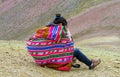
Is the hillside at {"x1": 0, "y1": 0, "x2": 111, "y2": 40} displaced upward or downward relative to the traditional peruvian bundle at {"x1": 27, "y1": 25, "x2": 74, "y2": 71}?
upward

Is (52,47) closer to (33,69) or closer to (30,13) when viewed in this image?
(33,69)

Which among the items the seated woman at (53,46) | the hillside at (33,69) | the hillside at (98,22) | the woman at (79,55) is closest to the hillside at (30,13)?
the hillside at (98,22)

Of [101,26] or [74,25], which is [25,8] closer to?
[74,25]

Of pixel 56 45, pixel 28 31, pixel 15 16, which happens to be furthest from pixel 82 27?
pixel 56 45

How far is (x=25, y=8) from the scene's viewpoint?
51.2 metres

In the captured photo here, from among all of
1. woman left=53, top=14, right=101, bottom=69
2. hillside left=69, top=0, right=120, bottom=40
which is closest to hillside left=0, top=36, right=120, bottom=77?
woman left=53, top=14, right=101, bottom=69

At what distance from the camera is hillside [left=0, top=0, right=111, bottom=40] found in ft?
139

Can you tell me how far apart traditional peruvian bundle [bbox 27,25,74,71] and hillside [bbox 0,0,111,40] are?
1147 inches

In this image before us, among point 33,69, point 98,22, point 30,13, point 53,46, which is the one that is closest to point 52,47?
point 53,46

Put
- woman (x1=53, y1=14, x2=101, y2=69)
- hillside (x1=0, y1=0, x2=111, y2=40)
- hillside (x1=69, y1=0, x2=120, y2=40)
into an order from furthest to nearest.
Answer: hillside (x1=0, y1=0, x2=111, y2=40) < hillside (x1=69, y1=0, x2=120, y2=40) < woman (x1=53, y1=14, x2=101, y2=69)

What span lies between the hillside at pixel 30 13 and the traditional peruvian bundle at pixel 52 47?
2913 centimetres

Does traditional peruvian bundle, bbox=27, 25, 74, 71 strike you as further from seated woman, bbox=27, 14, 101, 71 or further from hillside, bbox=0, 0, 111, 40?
hillside, bbox=0, 0, 111, 40

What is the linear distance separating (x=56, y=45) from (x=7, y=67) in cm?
135

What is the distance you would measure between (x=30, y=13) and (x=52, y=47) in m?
39.5
